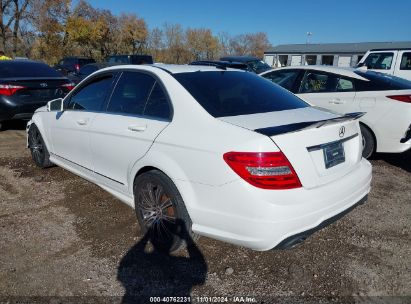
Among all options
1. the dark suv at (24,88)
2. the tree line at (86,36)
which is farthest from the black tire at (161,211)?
the tree line at (86,36)

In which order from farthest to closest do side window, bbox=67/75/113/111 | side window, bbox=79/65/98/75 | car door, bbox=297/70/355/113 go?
side window, bbox=79/65/98/75 < car door, bbox=297/70/355/113 < side window, bbox=67/75/113/111

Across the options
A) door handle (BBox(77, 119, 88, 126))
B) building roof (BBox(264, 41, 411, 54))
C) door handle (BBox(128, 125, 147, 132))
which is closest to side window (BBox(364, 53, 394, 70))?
door handle (BBox(77, 119, 88, 126))

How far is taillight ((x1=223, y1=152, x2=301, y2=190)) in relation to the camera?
7.72 feet

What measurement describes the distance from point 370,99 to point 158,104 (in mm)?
3748

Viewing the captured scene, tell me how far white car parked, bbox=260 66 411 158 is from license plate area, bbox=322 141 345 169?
2949 millimetres

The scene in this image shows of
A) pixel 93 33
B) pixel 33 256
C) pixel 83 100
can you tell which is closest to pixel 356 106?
pixel 83 100

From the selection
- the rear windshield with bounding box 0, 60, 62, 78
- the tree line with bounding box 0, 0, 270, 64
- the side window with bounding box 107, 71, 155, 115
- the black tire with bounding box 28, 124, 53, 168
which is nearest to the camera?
the side window with bounding box 107, 71, 155, 115

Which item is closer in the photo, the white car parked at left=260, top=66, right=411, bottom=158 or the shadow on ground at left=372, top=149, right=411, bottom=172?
the white car parked at left=260, top=66, right=411, bottom=158

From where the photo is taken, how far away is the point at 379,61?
11922 millimetres

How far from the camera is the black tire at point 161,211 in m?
2.83

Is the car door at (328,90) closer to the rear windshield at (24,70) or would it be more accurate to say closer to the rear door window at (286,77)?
the rear door window at (286,77)

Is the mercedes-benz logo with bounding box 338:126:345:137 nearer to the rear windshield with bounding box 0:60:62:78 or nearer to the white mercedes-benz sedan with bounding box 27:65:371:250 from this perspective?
the white mercedes-benz sedan with bounding box 27:65:371:250

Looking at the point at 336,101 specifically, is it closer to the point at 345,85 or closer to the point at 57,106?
the point at 345,85

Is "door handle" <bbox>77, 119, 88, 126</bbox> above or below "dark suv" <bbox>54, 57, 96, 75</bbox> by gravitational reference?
above
